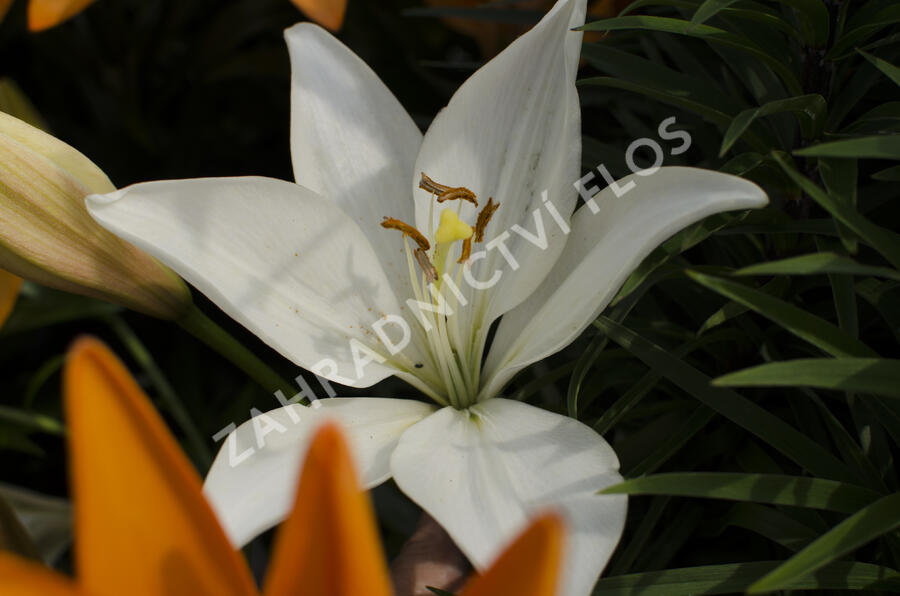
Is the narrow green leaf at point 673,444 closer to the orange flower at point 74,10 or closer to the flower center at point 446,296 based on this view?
the flower center at point 446,296

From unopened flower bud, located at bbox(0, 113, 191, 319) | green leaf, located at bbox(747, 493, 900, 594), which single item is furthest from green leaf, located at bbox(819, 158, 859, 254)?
unopened flower bud, located at bbox(0, 113, 191, 319)

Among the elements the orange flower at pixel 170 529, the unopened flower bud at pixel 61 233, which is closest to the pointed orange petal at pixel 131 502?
the orange flower at pixel 170 529

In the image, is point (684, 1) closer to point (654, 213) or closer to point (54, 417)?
point (654, 213)

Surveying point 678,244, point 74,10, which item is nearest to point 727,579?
point 678,244

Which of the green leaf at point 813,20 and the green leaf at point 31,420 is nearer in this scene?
the green leaf at point 813,20

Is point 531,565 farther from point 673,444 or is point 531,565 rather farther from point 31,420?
point 31,420

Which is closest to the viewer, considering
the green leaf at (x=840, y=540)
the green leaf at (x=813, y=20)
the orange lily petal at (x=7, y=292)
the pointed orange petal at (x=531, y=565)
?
the pointed orange petal at (x=531, y=565)
